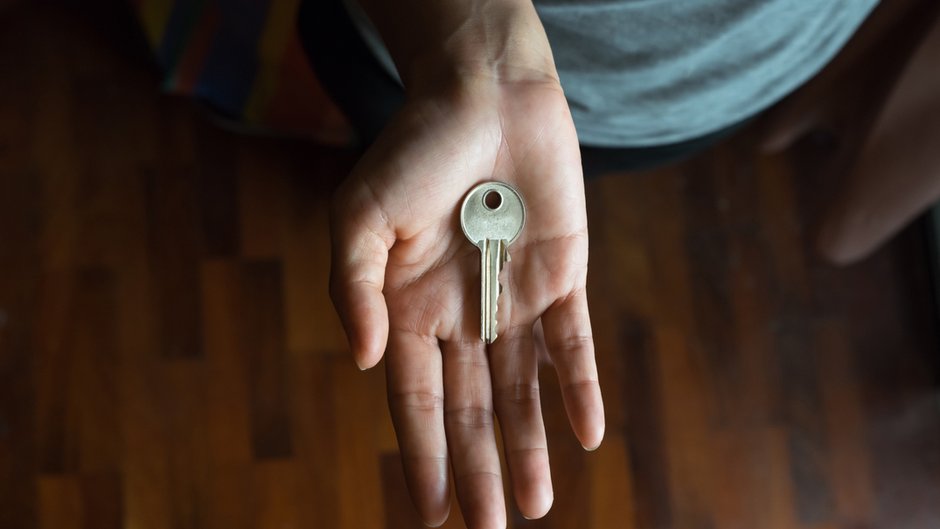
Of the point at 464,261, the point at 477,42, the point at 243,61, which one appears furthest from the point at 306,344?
the point at 477,42

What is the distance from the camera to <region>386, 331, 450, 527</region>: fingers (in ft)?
2.35

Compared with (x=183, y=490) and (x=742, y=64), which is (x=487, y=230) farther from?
(x=183, y=490)

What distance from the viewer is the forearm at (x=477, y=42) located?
729mm

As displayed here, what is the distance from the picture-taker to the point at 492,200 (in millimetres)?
778

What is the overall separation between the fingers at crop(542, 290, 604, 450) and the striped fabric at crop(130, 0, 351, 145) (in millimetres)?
703

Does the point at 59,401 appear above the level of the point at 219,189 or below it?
below

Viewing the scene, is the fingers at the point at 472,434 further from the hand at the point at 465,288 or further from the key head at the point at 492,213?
the key head at the point at 492,213

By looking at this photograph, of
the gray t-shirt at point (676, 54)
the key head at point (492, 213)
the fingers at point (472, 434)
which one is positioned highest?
the gray t-shirt at point (676, 54)

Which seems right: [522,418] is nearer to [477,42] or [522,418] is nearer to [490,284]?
[490,284]

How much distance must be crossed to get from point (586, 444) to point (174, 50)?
3.38ft

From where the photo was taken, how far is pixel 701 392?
1427mm

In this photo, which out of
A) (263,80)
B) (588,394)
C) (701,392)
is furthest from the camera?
(701,392)

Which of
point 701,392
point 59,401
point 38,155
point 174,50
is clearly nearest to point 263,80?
point 174,50

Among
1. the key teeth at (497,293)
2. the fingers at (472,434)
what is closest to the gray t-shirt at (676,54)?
the key teeth at (497,293)
